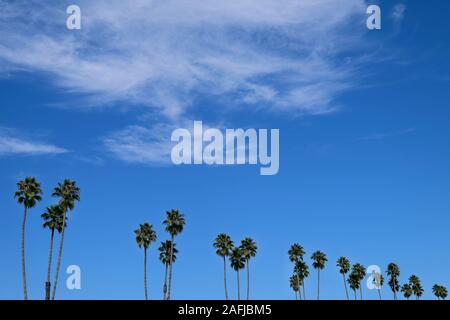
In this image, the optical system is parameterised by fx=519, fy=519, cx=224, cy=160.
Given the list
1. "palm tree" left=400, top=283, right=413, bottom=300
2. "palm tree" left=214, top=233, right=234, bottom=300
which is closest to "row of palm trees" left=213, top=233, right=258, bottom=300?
"palm tree" left=214, top=233, right=234, bottom=300

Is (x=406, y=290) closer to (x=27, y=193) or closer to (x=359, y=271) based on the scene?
(x=359, y=271)

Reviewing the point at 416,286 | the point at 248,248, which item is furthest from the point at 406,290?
the point at 248,248

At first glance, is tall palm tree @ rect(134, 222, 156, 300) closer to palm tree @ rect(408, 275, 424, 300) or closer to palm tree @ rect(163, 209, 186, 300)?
palm tree @ rect(163, 209, 186, 300)

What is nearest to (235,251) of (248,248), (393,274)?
(248,248)

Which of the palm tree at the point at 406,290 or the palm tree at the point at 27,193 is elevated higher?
the palm tree at the point at 27,193

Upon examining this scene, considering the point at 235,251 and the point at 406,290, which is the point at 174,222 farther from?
the point at 406,290

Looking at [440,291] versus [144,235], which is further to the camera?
[440,291]

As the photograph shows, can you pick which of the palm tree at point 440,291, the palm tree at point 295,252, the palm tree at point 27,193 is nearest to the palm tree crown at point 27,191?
the palm tree at point 27,193

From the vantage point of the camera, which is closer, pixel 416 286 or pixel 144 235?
pixel 144 235

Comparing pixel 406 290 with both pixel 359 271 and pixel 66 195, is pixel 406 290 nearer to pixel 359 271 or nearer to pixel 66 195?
pixel 359 271

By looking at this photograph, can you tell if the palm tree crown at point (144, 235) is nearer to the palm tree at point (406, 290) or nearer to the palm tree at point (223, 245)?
the palm tree at point (223, 245)
